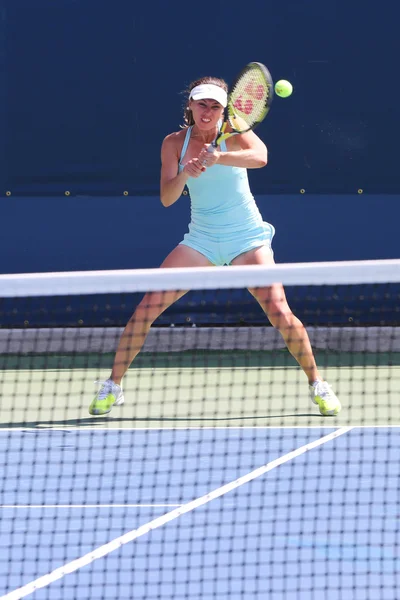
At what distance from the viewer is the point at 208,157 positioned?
4992 mm

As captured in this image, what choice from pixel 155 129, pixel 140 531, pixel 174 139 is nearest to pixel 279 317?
pixel 174 139

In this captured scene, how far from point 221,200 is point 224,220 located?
0.09 meters

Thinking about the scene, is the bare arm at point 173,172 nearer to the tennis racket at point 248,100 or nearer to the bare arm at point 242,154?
the bare arm at point 242,154

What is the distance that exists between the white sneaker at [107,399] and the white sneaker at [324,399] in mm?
874

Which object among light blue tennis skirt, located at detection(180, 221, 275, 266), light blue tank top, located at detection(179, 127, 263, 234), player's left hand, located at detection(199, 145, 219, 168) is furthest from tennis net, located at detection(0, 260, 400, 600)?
player's left hand, located at detection(199, 145, 219, 168)

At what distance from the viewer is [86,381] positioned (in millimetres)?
6953

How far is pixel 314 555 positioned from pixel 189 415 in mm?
2265

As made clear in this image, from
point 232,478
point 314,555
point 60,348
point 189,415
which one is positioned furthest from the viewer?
point 60,348

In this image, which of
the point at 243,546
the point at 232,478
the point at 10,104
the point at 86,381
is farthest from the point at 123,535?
the point at 10,104

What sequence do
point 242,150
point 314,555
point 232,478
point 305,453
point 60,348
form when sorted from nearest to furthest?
point 314,555, point 232,478, point 305,453, point 242,150, point 60,348

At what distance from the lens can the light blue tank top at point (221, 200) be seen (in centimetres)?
549

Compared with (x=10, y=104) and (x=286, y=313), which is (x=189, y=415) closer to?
(x=286, y=313)

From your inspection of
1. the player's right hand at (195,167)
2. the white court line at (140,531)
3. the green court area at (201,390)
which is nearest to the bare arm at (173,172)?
the player's right hand at (195,167)

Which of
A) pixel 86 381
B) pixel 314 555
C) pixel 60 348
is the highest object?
pixel 60 348
